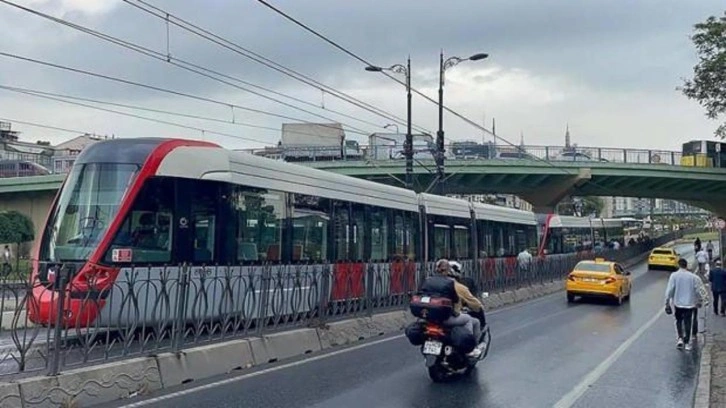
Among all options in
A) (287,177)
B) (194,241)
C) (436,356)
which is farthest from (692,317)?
(194,241)

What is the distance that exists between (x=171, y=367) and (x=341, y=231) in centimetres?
932

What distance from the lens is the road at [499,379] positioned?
871cm

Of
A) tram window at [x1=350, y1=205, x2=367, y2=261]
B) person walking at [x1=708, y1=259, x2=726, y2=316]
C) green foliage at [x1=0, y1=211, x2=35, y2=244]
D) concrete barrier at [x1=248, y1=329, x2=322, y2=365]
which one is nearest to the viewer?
concrete barrier at [x1=248, y1=329, x2=322, y2=365]

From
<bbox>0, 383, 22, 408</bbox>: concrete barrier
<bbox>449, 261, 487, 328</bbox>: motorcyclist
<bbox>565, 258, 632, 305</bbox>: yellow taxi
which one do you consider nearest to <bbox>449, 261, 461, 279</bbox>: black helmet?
<bbox>449, 261, 487, 328</bbox>: motorcyclist

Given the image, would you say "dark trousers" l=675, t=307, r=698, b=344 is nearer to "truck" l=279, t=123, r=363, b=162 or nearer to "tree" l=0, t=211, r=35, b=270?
"truck" l=279, t=123, r=363, b=162

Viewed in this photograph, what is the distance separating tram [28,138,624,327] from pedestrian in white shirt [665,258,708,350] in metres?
6.08

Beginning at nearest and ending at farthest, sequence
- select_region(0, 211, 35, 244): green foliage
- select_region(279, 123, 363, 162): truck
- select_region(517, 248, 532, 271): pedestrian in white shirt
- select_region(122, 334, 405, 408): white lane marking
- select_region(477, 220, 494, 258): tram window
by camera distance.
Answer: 1. select_region(122, 334, 405, 408): white lane marking
2. select_region(517, 248, 532, 271): pedestrian in white shirt
3. select_region(477, 220, 494, 258): tram window
4. select_region(279, 123, 363, 162): truck
5. select_region(0, 211, 35, 244): green foliage

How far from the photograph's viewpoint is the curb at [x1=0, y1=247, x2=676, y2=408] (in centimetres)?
740

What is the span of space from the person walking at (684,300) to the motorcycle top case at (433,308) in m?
6.43

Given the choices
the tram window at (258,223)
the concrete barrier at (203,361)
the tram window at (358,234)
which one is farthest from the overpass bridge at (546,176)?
the concrete barrier at (203,361)

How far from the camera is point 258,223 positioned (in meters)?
14.9

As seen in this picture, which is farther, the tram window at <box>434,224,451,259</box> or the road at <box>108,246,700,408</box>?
the tram window at <box>434,224,451,259</box>

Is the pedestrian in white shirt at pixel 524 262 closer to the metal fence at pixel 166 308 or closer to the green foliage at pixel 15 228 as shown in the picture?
the metal fence at pixel 166 308

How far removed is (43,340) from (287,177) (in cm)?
818
